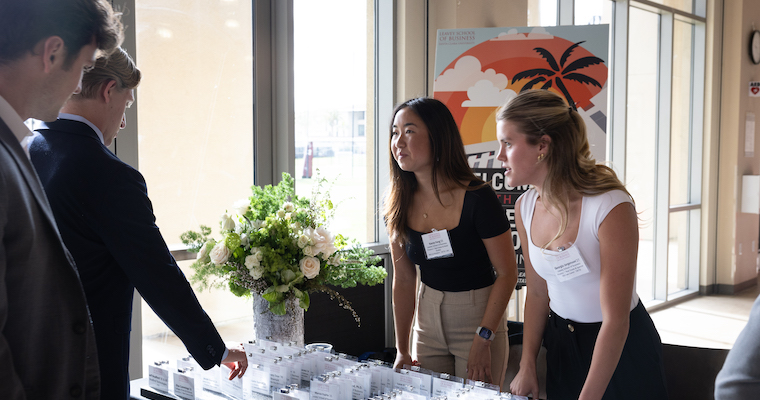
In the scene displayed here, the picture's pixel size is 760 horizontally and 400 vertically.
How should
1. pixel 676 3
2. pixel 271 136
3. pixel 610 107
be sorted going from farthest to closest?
pixel 676 3 → pixel 610 107 → pixel 271 136

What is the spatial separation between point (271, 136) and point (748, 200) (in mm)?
6061

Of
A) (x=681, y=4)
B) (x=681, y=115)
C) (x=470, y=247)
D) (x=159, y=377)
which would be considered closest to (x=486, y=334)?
(x=470, y=247)

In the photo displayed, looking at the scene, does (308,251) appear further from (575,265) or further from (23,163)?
(23,163)

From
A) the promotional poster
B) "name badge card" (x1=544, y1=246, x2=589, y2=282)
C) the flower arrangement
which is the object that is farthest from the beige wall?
the flower arrangement

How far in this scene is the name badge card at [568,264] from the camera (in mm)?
1607

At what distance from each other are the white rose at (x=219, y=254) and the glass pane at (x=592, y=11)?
4.29 m

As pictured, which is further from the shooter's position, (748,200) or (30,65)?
(748,200)

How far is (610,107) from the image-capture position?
5.57 m

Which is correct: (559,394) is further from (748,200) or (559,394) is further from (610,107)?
(748,200)

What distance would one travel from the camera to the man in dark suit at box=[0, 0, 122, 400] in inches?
32.3

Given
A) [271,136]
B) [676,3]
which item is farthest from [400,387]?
[676,3]

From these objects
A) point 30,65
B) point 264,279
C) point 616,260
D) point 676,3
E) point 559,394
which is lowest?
point 559,394

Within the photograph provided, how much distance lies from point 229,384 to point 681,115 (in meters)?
6.39

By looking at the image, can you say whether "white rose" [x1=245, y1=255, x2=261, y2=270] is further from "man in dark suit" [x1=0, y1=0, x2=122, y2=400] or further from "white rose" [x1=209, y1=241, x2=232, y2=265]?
"man in dark suit" [x1=0, y1=0, x2=122, y2=400]
